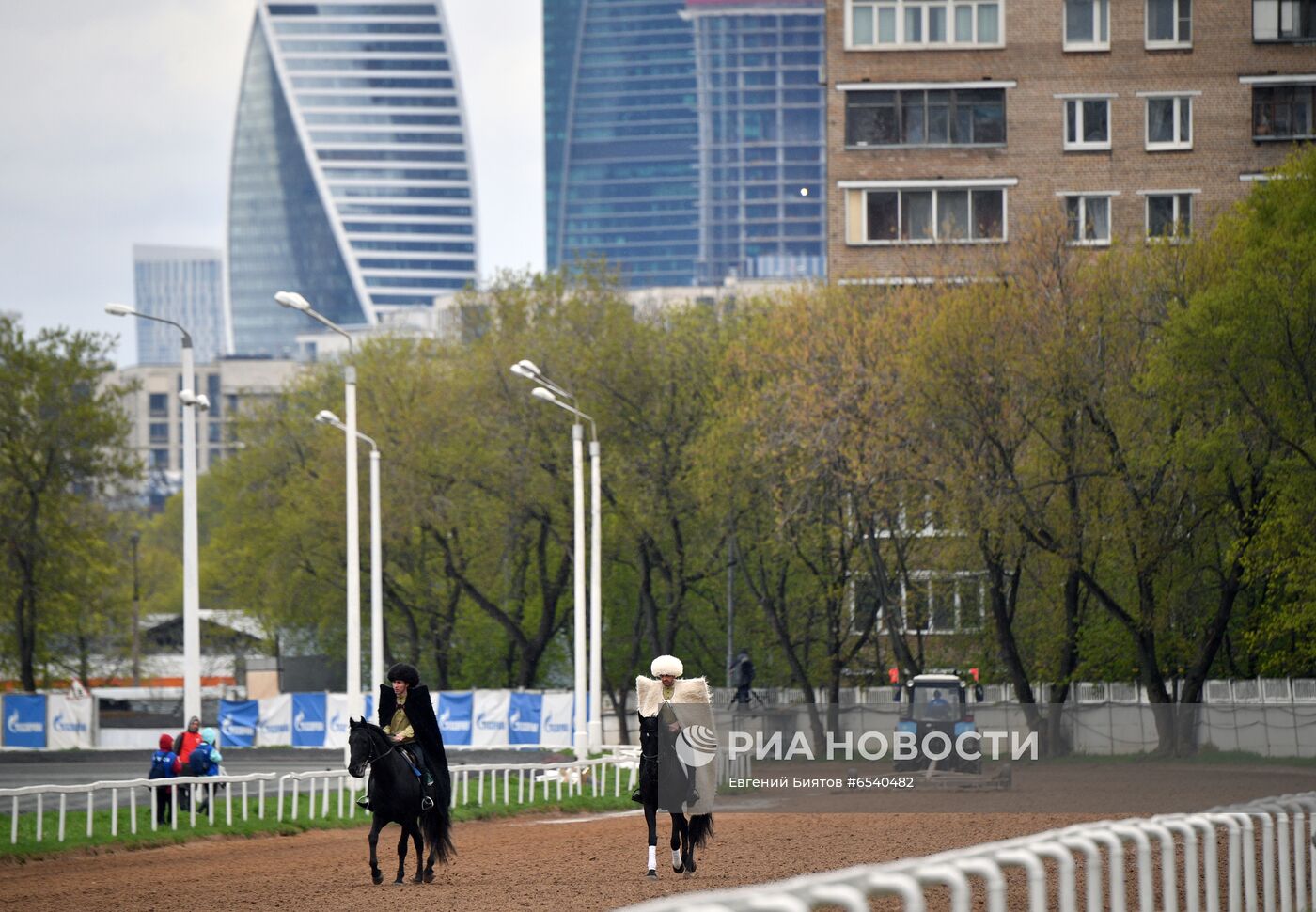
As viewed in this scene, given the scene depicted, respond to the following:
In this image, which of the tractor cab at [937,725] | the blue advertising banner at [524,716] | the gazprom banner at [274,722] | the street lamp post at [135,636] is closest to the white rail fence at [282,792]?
the tractor cab at [937,725]

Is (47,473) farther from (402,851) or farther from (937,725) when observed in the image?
(402,851)

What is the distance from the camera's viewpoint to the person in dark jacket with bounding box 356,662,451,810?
1966 centimetres

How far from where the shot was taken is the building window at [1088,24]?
6975 cm

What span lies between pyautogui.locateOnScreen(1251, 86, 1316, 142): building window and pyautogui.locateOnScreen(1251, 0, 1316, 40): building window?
1.78 metres

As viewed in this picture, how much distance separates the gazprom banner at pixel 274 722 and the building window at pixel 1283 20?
131ft

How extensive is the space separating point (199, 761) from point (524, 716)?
102 feet

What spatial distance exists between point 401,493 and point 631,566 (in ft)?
26.6

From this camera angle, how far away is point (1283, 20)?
69938mm

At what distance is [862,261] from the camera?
69.0m

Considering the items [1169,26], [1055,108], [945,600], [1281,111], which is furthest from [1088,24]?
[945,600]

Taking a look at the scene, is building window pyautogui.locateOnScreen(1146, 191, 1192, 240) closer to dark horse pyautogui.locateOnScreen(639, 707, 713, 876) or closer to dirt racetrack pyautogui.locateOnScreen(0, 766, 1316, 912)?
dirt racetrack pyautogui.locateOnScreen(0, 766, 1316, 912)

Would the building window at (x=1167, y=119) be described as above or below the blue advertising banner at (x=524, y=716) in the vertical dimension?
above

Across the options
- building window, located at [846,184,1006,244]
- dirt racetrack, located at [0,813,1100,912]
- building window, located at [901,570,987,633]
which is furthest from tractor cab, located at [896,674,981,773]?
building window, located at [846,184,1006,244]

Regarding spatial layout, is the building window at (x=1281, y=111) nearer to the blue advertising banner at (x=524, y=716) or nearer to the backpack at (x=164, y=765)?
the blue advertising banner at (x=524, y=716)
